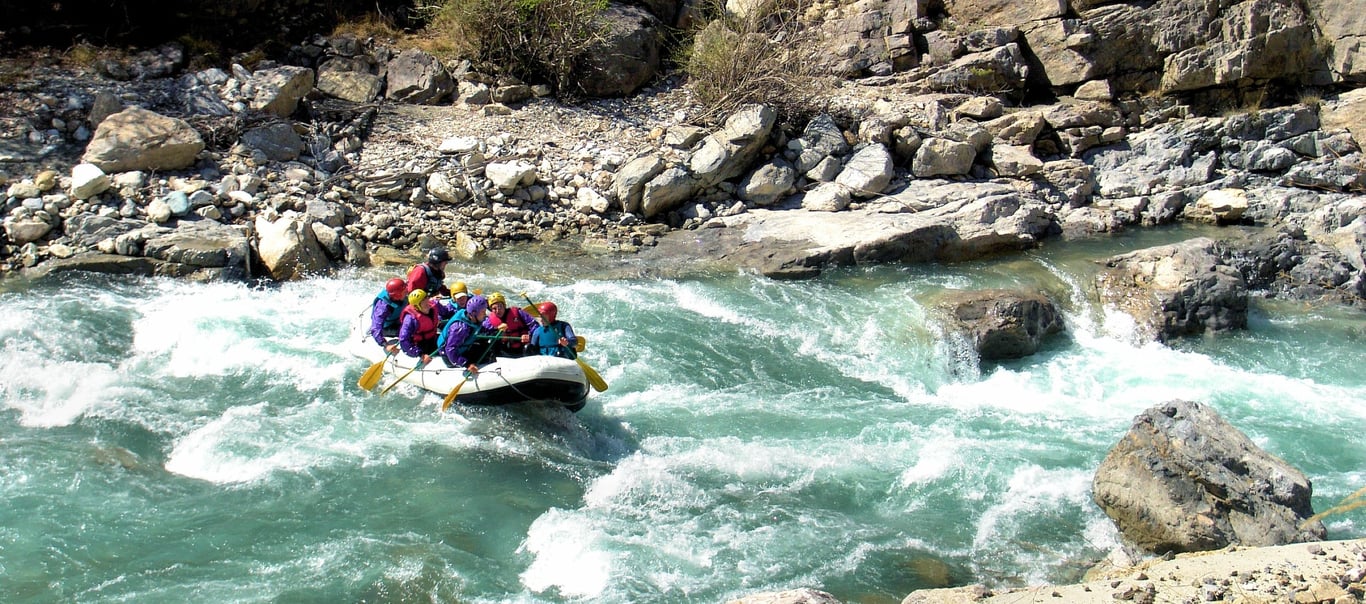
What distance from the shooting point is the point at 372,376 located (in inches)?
275

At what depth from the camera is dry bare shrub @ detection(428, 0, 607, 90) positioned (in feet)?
41.1

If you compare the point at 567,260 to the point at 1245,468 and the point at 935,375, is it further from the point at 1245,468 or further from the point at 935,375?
the point at 1245,468

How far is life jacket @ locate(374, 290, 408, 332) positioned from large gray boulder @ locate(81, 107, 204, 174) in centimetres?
414

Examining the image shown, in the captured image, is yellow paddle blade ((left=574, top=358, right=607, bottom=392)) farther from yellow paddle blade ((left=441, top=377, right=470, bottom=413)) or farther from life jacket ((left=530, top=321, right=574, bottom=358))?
yellow paddle blade ((left=441, top=377, right=470, bottom=413))

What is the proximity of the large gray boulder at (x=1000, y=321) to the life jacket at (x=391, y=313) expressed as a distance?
4555 millimetres

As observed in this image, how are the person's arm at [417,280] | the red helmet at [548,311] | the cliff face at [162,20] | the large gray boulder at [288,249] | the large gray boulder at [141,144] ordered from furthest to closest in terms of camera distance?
the cliff face at [162,20], the large gray boulder at [141,144], the large gray boulder at [288,249], the person's arm at [417,280], the red helmet at [548,311]

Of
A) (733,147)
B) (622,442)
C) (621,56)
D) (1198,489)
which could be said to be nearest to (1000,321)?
(1198,489)

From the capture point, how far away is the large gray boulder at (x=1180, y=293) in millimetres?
8820

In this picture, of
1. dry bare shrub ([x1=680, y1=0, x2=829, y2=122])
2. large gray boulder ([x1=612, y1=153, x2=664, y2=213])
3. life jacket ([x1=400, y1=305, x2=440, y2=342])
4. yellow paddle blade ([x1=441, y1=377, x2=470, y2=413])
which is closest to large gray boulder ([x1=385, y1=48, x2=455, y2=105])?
large gray boulder ([x1=612, y1=153, x2=664, y2=213])

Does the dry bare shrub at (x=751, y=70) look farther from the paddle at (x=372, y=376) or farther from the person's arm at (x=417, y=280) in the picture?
the paddle at (x=372, y=376)

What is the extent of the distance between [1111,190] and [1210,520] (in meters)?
7.45

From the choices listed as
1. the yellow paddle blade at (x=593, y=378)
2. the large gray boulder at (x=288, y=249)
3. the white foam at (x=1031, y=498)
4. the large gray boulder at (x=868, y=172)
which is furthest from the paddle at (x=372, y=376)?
the large gray boulder at (x=868, y=172)

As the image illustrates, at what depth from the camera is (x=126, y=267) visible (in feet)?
28.7

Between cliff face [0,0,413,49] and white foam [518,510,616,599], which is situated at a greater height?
cliff face [0,0,413,49]
